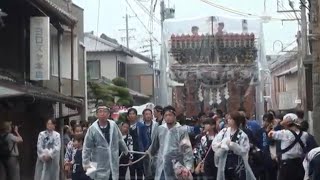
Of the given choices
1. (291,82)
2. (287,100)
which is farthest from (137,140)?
(291,82)

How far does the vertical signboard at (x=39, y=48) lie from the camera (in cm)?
2097

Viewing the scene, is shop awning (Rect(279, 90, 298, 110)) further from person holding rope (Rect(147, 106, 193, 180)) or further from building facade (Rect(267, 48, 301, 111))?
person holding rope (Rect(147, 106, 193, 180))

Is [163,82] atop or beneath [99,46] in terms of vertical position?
beneath

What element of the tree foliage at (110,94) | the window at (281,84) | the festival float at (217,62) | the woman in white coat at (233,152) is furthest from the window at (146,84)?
the woman in white coat at (233,152)

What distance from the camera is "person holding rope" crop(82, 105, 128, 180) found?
37.9 ft

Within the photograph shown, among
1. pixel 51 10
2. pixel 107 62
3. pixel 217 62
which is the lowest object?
pixel 217 62

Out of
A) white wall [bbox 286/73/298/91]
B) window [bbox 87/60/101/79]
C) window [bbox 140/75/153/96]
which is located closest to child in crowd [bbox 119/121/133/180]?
window [bbox 87/60/101/79]

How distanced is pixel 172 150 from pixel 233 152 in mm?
1069

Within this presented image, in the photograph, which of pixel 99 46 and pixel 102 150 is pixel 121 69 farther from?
pixel 102 150

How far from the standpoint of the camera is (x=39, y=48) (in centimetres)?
2111

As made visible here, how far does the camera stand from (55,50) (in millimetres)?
25641

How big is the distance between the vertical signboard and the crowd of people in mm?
5153

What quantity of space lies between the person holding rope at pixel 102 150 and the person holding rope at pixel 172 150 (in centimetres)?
83

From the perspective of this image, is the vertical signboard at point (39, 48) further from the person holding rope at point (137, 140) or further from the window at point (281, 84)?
the window at point (281, 84)
